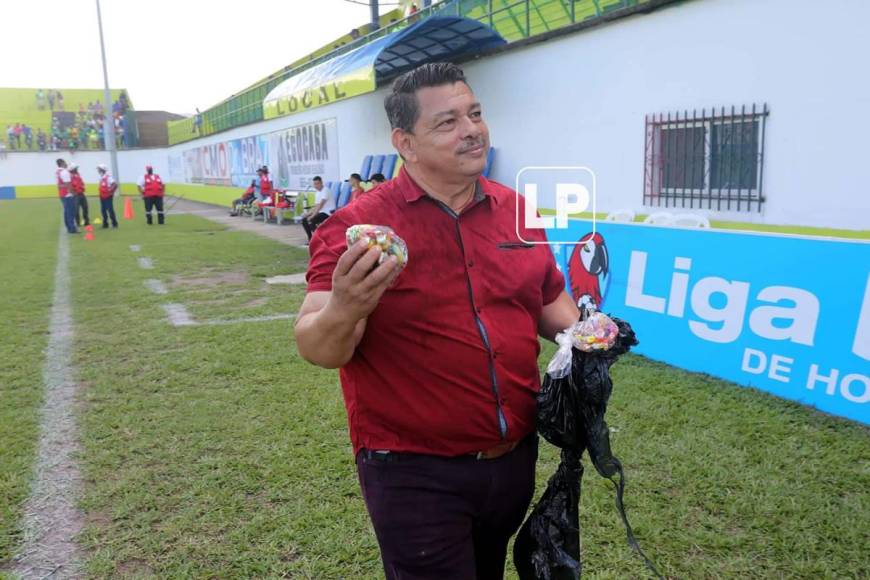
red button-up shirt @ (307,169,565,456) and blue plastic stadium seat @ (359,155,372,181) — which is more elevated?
blue plastic stadium seat @ (359,155,372,181)

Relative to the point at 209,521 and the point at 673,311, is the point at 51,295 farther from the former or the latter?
the point at 673,311

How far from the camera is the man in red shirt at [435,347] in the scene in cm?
180

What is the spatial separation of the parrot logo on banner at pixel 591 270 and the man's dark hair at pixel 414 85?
4820mm

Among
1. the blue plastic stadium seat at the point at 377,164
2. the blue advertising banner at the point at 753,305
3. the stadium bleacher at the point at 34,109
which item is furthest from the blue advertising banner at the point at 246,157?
the stadium bleacher at the point at 34,109

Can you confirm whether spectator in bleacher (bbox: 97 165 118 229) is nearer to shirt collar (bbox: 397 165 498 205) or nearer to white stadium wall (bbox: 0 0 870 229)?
white stadium wall (bbox: 0 0 870 229)

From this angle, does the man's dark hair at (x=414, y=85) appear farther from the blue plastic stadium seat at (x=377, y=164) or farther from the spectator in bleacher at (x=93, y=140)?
the spectator in bleacher at (x=93, y=140)

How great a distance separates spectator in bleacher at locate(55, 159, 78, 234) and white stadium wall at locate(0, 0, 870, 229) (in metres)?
12.1

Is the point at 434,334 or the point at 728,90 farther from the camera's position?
the point at 728,90

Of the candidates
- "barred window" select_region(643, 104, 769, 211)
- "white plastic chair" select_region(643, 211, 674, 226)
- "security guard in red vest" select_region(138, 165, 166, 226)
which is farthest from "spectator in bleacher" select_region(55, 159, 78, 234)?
"white plastic chair" select_region(643, 211, 674, 226)

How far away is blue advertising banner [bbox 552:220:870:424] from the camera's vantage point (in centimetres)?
454

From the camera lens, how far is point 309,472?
4.05m

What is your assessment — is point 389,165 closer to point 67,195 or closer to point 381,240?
point 67,195

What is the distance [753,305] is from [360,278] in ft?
14.7

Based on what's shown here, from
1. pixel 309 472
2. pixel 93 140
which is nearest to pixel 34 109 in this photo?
pixel 93 140
